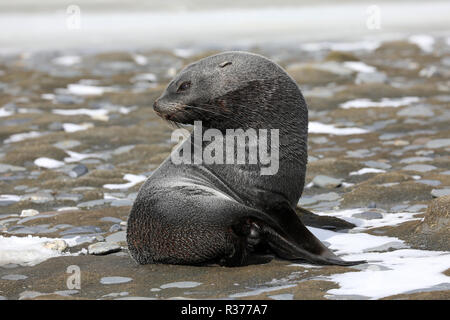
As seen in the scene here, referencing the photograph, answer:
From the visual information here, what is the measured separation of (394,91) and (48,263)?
404 inches

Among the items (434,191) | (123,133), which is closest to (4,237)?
(434,191)

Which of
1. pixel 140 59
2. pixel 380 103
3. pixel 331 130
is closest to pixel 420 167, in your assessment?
pixel 331 130

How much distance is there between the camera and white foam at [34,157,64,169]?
420 inches

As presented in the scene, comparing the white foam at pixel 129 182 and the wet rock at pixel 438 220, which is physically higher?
the wet rock at pixel 438 220

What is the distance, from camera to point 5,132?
12812 millimetres

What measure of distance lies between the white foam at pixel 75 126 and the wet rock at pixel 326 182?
5305 millimetres

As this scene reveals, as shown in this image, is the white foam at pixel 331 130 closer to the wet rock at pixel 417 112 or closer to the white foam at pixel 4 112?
the wet rock at pixel 417 112

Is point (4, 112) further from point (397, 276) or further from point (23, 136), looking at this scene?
point (397, 276)

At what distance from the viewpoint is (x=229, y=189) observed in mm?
6414

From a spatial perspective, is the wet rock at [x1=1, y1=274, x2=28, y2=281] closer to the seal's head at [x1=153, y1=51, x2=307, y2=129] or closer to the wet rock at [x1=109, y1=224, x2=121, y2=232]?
the wet rock at [x1=109, y1=224, x2=121, y2=232]

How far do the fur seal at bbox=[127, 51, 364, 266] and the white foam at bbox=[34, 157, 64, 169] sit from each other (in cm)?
432

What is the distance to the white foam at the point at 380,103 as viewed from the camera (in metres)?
14.0

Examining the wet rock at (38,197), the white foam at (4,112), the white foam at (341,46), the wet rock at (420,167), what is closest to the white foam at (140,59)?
the white foam at (341,46)
